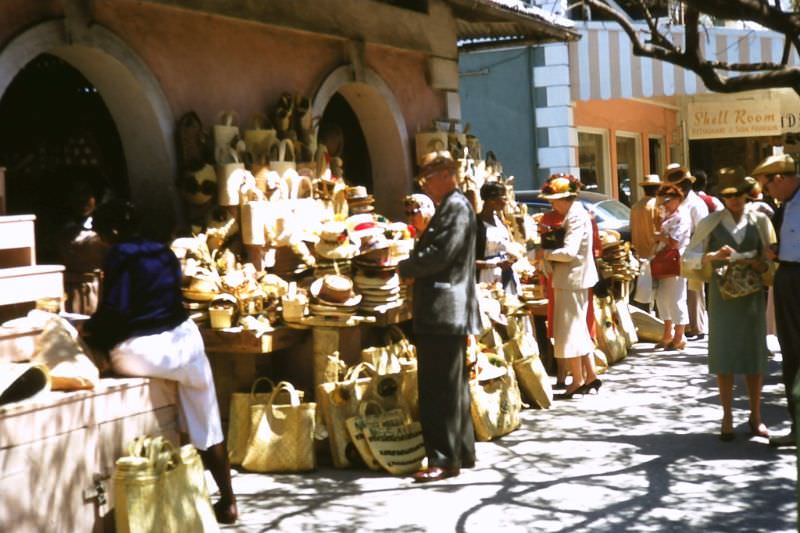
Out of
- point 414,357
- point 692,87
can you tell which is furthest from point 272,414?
point 692,87

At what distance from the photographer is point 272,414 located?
23.0 feet

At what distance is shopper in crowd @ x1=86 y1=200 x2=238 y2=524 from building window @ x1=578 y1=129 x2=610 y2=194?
18.6m

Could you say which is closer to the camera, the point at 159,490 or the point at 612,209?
the point at 159,490

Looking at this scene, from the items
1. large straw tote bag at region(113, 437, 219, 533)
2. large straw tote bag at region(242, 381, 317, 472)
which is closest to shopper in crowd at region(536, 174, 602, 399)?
large straw tote bag at region(242, 381, 317, 472)

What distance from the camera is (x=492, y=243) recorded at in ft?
29.9

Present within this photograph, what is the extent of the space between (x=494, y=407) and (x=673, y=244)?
426cm

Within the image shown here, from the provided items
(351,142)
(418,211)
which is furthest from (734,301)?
(351,142)

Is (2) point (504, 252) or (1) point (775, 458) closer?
(1) point (775, 458)

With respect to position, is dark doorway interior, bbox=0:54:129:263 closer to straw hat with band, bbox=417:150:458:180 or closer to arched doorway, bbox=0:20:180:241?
arched doorway, bbox=0:20:180:241

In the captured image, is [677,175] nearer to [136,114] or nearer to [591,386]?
[591,386]

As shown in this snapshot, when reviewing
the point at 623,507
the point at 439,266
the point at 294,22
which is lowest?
the point at 623,507

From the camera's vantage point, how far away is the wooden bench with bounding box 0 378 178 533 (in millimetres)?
4652

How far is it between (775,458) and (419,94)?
236 inches

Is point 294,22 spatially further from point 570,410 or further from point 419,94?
point 570,410
